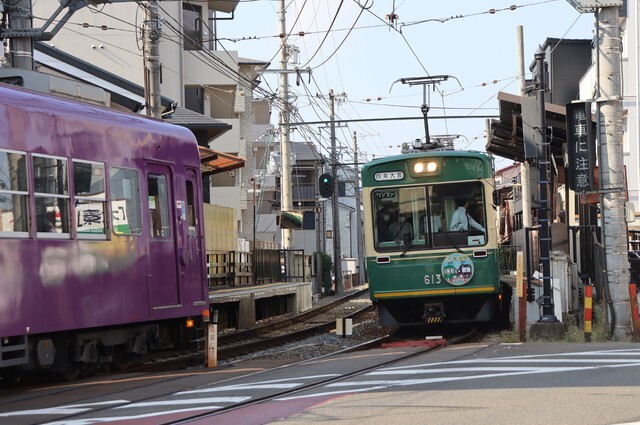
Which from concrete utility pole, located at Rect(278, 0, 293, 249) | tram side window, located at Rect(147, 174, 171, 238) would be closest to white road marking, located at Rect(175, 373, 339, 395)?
tram side window, located at Rect(147, 174, 171, 238)

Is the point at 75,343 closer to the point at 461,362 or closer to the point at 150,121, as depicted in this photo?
the point at 150,121

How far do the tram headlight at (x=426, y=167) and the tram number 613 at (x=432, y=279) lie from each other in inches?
71.8

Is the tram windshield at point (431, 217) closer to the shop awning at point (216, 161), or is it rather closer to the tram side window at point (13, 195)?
the shop awning at point (216, 161)

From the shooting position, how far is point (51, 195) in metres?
11.1

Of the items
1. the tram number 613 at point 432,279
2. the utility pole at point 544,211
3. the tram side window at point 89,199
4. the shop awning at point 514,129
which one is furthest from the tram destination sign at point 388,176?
the tram side window at point 89,199

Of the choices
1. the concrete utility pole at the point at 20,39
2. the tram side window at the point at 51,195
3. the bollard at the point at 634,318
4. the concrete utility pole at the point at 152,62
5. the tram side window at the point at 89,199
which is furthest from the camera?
the concrete utility pole at the point at 152,62

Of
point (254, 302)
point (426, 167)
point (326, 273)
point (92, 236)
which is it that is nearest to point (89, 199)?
point (92, 236)


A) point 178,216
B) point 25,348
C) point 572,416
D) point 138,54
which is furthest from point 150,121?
point 138,54

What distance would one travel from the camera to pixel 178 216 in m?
13.9

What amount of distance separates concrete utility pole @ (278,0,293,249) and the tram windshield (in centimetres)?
1726

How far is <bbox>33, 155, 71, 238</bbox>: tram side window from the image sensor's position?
10859 mm

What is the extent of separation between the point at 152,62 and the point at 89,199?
293 inches

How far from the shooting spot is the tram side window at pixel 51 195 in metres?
10.9

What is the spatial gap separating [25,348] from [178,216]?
3.75m
